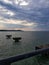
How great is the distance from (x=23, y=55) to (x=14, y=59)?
1.07 ft

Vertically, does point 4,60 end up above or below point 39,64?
above

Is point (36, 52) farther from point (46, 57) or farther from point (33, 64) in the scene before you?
point (46, 57)

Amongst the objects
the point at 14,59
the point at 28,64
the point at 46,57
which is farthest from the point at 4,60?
the point at 46,57

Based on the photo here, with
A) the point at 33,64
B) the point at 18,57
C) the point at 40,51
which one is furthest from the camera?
the point at 33,64

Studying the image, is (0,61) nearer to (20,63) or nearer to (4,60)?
(4,60)

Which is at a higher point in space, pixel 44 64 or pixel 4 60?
pixel 4 60

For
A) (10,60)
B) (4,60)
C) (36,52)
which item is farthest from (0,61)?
(36,52)

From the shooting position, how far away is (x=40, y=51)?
3.44 meters

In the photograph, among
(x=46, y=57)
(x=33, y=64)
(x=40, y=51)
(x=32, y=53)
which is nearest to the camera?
(x=32, y=53)

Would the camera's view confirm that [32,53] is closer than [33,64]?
Yes

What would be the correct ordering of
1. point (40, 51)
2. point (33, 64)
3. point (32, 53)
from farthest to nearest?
point (33, 64) < point (40, 51) < point (32, 53)

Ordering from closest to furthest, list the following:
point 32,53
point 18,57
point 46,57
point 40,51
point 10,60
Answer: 1. point 10,60
2. point 18,57
3. point 32,53
4. point 40,51
5. point 46,57

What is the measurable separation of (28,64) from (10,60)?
33.3 feet

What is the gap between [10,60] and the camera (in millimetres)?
2445
